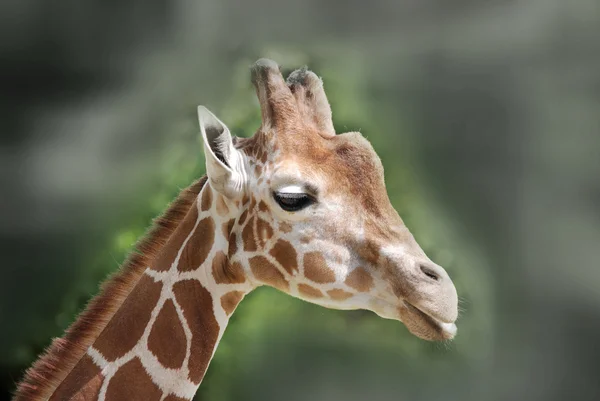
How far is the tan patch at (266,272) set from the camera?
2059 mm

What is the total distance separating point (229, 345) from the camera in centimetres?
542

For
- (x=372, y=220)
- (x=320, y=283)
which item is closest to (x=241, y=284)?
(x=320, y=283)

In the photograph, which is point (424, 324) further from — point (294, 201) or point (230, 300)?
point (230, 300)

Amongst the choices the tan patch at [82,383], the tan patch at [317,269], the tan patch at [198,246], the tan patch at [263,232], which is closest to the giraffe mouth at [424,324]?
the tan patch at [317,269]

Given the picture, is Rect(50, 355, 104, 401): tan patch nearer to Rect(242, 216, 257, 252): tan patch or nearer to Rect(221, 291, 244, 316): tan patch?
Rect(221, 291, 244, 316): tan patch

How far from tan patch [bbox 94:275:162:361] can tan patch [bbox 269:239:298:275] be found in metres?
0.44

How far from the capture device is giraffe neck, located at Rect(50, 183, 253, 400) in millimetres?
2053

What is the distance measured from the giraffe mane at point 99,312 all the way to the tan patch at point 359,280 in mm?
709

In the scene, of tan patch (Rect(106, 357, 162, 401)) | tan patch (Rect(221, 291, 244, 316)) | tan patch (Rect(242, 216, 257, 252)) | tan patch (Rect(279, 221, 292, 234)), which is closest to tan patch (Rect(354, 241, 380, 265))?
tan patch (Rect(279, 221, 292, 234))

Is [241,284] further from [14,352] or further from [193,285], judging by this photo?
[14,352]

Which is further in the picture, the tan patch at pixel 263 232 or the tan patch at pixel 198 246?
the tan patch at pixel 198 246

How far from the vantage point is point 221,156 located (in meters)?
2.04

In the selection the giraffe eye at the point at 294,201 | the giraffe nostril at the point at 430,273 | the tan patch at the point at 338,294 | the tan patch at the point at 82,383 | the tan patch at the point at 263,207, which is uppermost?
the giraffe eye at the point at 294,201

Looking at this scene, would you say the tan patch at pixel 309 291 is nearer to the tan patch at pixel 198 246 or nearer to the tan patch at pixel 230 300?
the tan patch at pixel 230 300
